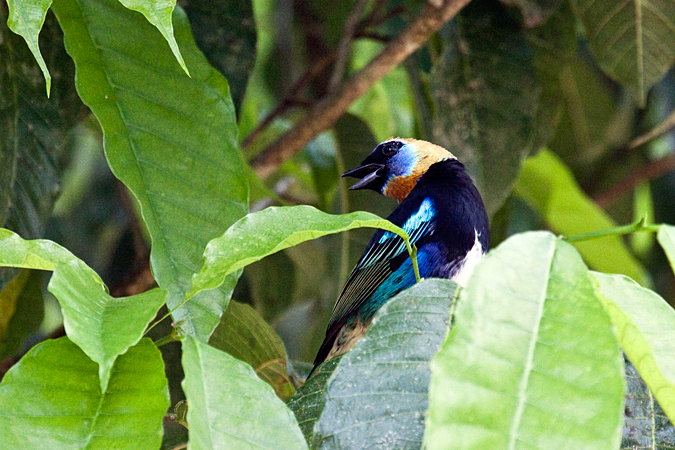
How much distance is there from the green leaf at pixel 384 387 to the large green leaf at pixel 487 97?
1.16 m

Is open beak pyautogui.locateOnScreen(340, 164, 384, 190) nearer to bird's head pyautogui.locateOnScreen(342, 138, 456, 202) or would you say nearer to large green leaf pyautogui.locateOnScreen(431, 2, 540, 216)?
bird's head pyautogui.locateOnScreen(342, 138, 456, 202)

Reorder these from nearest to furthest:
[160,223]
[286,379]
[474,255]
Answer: [160,223] < [286,379] < [474,255]

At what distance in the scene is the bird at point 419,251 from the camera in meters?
1.50

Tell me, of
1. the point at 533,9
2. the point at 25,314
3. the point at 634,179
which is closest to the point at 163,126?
the point at 25,314

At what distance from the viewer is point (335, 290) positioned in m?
2.33

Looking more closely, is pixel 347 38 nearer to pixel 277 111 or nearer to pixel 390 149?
pixel 277 111

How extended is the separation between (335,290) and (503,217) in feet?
Result: 2.02

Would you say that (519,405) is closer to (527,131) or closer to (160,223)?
(160,223)

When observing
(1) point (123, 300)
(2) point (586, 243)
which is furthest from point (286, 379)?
(2) point (586, 243)

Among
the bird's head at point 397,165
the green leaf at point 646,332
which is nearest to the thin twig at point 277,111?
the bird's head at point 397,165

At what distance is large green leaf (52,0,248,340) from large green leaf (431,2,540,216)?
96 centimetres

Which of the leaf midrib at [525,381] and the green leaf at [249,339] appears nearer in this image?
the leaf midrib at [525,381]

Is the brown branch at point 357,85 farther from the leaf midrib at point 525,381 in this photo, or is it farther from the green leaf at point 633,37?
the leaf midrib at point 525,381

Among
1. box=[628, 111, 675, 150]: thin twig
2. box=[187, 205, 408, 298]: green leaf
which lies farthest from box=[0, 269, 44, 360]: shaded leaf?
box=[628, 111, 675, 150]: thin twig
